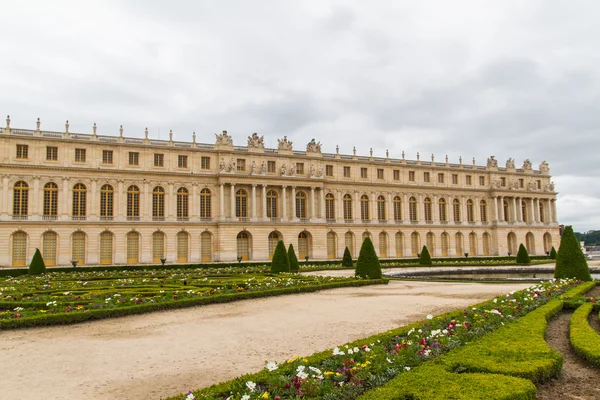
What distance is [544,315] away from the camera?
10531mm

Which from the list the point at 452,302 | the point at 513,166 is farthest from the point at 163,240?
the point at 513,166

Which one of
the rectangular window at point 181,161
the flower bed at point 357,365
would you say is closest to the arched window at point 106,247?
the rectangular window at point 181,161

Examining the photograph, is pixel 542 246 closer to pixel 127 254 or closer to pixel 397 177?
pixel 397 177

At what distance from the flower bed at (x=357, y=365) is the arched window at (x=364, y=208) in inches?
1725

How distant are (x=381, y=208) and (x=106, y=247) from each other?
30798 millimetres

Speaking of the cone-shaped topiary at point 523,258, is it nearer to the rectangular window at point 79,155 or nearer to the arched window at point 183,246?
the arched window at point 183,246

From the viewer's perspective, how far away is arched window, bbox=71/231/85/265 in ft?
135

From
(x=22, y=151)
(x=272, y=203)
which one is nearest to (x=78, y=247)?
(x=22, y=151)

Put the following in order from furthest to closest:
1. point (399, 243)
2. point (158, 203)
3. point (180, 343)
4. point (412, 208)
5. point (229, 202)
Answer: point (412, 208) → point (399, 243) → point (229, 202) → point (158, 203) → point (180, 343)

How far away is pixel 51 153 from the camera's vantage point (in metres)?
40.8

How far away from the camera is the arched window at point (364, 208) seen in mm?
53781

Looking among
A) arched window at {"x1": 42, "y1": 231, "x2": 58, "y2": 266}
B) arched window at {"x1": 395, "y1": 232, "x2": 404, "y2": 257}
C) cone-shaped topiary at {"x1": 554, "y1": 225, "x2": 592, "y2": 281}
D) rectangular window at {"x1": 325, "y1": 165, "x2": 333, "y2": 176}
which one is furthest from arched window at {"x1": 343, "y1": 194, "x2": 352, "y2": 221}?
cone-shaped topiary at {"x1": 554, "y1": 225, "x2": 592, "y2": 281}

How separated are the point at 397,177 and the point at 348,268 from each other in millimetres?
23808

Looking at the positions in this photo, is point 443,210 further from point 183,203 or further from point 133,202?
point 133,202
